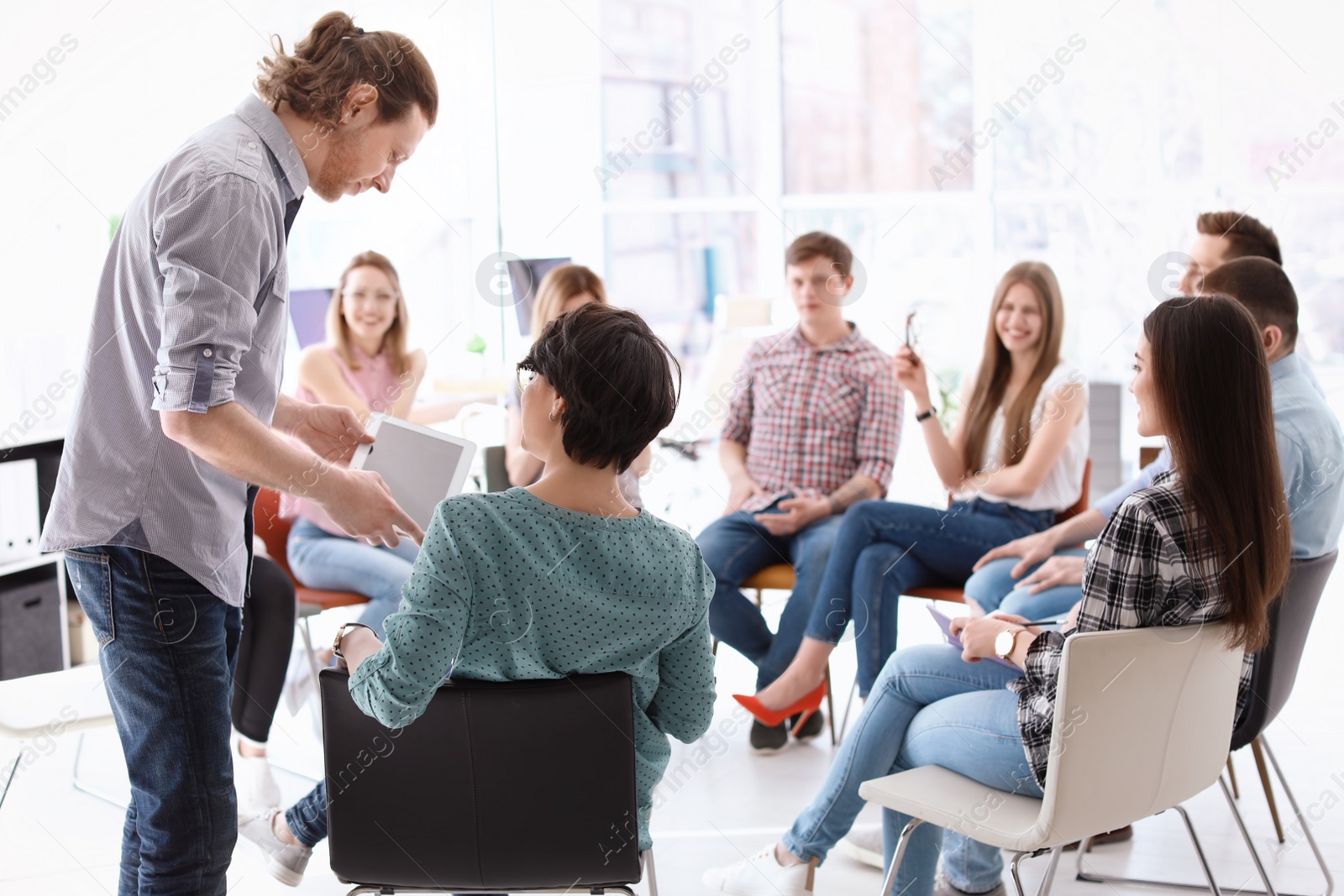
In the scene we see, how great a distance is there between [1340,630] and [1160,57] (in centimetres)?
337

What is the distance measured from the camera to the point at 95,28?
182 inches

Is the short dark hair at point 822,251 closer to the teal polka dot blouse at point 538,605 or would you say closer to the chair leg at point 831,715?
the chair leg at point 831,715

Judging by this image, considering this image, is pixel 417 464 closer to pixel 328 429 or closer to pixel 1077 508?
pixel 328 429

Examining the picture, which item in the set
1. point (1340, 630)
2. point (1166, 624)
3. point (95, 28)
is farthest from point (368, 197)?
point (1166, 624)

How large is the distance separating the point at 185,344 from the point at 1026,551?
6.81 feet

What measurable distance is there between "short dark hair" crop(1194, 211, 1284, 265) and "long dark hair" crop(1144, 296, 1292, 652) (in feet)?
4.43

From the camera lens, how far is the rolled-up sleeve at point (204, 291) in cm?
134

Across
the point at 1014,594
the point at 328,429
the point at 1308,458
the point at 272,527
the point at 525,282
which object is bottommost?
the point at 1014,594

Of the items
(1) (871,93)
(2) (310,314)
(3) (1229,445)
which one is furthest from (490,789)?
(1) (871,93)

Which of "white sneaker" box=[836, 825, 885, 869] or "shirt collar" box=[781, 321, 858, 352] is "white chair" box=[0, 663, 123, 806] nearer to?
"white sneaker" box=[836, 825, 885, 869]

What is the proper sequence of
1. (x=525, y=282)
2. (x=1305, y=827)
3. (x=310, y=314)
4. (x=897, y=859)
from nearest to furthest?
(x=897, y=859) < (x=1305, y=827) < (x=310, y=314) < (x=525, y=282)

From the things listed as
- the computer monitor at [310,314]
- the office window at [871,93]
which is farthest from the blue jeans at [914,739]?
the office window at [871,93]

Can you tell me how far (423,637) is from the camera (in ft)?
4.37

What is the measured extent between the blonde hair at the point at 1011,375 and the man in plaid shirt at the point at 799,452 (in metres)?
0.22
